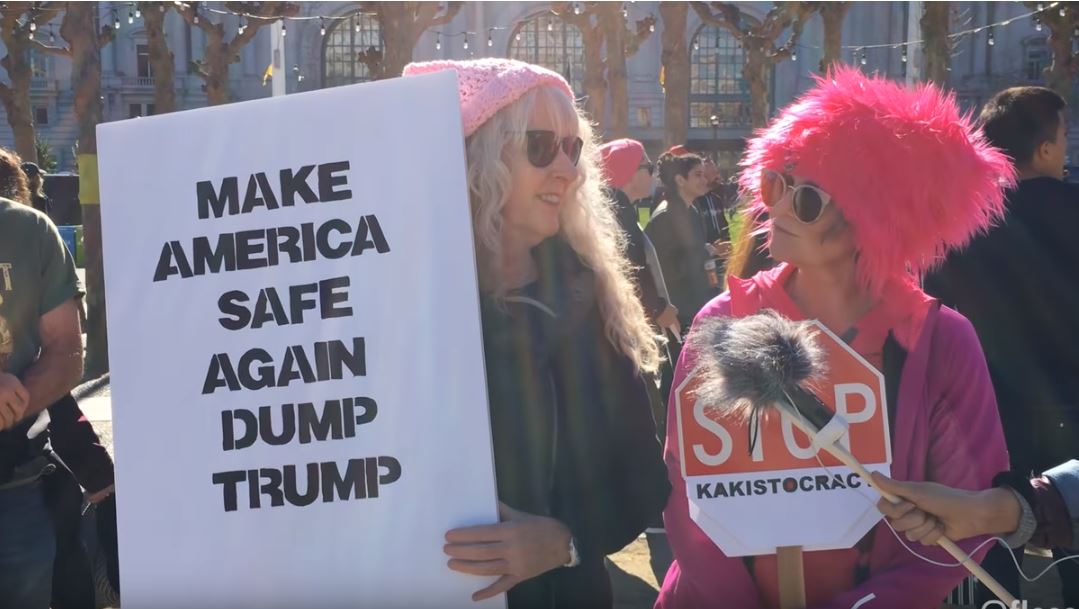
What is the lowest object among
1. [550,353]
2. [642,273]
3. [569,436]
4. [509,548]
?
[642,273]

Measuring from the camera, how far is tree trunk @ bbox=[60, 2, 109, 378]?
29.7 feet

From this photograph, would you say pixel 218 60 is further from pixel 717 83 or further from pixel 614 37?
pixel 717 83

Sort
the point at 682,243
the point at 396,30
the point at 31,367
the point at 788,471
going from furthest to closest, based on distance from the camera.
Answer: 1. the point at 396,30
2. the point at 682,243
3. the point at 31,367
4. the point at 788,471

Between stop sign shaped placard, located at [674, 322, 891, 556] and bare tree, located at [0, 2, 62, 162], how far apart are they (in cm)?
1779

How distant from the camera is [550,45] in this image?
63.0 metres

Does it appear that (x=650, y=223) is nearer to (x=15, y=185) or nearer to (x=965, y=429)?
(x=15, y=185)

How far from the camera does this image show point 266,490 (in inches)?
68.4

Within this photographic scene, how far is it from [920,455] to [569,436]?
2.03 feet

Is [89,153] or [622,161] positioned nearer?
[622,161]

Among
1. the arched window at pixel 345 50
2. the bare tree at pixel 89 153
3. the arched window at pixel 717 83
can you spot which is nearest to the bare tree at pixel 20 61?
the bare tree at pixel 89 153

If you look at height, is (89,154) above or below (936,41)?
below

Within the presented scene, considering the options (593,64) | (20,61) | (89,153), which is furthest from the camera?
(593,64)

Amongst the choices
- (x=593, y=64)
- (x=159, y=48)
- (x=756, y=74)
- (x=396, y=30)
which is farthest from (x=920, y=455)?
(x=756, y=74)

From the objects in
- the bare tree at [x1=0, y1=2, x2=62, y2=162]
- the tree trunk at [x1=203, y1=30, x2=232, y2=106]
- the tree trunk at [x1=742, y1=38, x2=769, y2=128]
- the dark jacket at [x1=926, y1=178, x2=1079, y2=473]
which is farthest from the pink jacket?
the tree trunk at [x1=742, y1=38, x2=769, y2=128]
